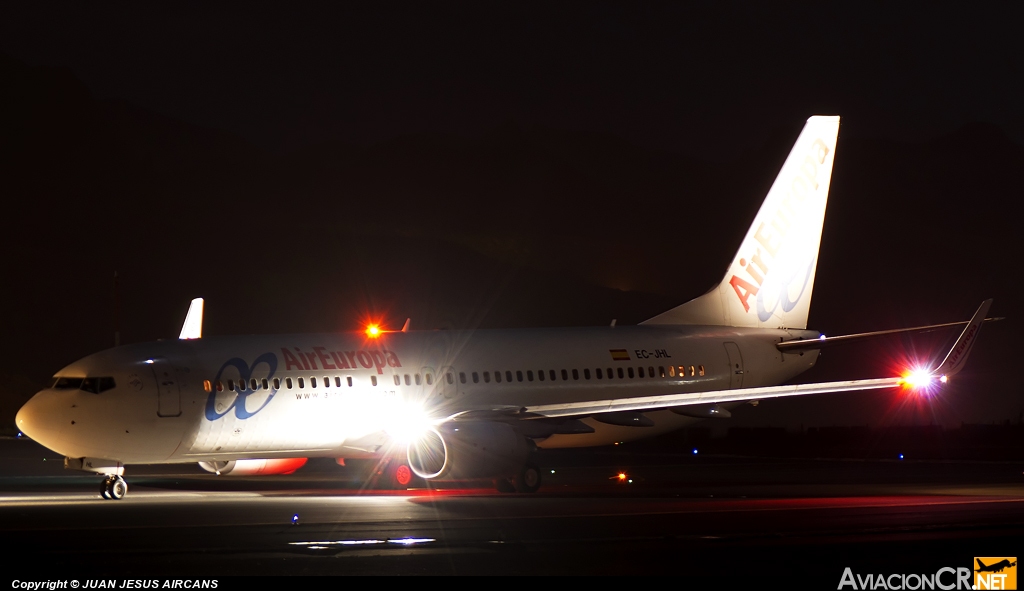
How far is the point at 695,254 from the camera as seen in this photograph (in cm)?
11831

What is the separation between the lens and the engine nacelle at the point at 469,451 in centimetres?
2595

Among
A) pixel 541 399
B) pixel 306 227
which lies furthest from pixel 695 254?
pixel 541 399

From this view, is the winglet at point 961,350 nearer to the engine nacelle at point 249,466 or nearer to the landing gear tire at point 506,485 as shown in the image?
the landing gear tire at point 506,485

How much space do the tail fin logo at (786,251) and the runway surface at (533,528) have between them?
5930 millimetres

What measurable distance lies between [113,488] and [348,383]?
5550mm

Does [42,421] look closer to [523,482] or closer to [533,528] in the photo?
[523,482]

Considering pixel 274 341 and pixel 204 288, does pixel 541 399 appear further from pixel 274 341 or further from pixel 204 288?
pixel 204 288

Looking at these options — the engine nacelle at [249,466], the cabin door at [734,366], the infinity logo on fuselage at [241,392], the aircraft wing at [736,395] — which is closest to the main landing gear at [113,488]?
the infinity logo on fuselage at [241,392]

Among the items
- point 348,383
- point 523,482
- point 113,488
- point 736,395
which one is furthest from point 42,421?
point 736,395

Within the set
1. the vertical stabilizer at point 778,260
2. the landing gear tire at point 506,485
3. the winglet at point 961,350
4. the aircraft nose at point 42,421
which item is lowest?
the aircraft nose at point 42,421

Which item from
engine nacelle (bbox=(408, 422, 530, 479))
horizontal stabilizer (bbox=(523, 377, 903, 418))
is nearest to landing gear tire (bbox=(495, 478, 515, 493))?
engine nacelle (bbox=(408, 422, 530, 479))

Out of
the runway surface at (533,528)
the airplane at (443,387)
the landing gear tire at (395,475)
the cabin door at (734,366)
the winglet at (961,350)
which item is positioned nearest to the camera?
the runway surface at (533,528)

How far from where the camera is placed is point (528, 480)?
27.2 metres

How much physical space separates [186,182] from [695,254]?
53982 millimetres
